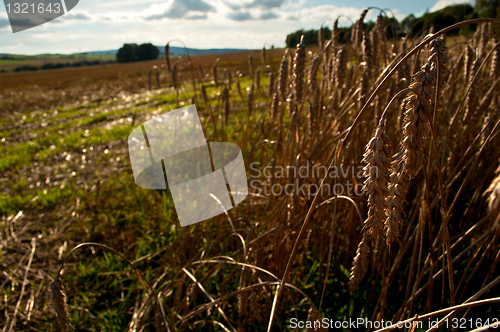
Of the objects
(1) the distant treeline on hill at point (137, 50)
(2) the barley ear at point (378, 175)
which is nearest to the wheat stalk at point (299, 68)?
(2) the barley ear at point (378, 175)

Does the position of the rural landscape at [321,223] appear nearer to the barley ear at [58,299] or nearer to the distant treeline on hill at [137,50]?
the barley ear at [58,299]

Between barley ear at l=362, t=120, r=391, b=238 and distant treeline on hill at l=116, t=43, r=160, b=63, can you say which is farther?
distant treeline on hill at l=116, t=43, r=160, b=63

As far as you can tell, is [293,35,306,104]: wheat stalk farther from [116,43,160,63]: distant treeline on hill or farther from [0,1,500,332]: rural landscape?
[116,43,160,63]: distant treeline on hill

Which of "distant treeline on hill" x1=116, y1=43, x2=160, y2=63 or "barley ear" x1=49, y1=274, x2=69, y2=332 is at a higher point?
"distant treeline on hill" x1=116, y1=43, x2=160, y2=63

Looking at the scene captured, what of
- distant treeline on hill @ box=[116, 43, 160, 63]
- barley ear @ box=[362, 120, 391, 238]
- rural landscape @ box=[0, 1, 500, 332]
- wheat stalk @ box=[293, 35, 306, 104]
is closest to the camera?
barley ear @ box=[362, 120, 391, 238]

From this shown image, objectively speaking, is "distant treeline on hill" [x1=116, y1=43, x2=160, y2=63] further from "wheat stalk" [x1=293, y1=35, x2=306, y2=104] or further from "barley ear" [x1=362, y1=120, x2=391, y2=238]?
"barley ear" [x1=362, y1=120, x2=391, y2=238]

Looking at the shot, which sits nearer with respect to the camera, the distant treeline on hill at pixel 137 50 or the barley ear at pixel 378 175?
the barley ear at pixel 378 175

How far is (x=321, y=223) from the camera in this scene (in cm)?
197

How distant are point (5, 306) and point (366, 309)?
219cm

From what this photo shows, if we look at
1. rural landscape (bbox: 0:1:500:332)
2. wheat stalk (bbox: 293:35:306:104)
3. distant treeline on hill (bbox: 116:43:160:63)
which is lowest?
rural landscape (bbox: 0:1:500:332)

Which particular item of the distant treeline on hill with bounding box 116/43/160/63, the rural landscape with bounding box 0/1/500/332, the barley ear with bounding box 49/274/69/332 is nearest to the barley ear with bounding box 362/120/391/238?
the rural landscape with bounding box 0/1/500/332

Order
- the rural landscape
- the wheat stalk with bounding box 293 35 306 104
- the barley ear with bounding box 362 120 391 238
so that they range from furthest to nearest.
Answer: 1. the wheat stalk with bounding box 293 35 306 104
2. the rural landscape
3. the barley ear with bounding box 362 120 391 238

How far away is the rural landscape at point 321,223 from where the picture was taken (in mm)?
865

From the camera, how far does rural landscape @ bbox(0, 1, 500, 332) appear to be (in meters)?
0.86
